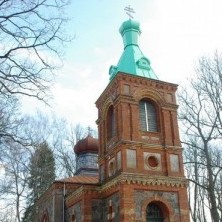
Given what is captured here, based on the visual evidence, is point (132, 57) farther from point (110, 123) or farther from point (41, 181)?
point (41, 181)

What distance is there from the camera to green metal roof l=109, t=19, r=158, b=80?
21.0 meters

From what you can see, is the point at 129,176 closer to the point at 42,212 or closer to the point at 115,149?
the point at 115,149

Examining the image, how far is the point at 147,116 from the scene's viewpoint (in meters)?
20.0

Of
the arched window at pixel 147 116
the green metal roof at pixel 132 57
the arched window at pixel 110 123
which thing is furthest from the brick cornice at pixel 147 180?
the green metal roof at pixel 132 57

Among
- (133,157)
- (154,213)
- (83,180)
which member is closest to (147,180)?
(133,157)

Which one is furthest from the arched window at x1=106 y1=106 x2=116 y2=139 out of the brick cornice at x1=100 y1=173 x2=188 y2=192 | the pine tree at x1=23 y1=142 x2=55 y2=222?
the pine tree at x1=23 y1=142 x2=55 y2=222

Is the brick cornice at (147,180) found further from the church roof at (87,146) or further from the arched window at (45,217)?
the church roof at (87,146)

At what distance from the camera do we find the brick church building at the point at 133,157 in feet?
58.3

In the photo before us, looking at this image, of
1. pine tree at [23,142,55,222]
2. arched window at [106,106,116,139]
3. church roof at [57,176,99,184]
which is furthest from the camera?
pine tree at [23,142,55,222]

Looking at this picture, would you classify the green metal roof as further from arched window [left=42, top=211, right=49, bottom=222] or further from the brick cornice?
arched window [left=42, top=211, right=49, bottom=222]

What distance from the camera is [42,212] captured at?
983 inches

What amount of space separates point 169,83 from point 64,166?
50.8 feet

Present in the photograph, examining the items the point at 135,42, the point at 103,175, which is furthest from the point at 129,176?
the point at 135,42

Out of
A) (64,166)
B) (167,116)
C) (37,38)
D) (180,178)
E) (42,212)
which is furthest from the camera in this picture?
(64,166)
